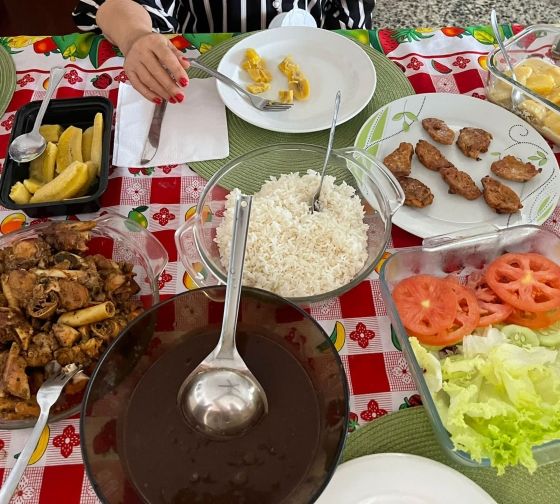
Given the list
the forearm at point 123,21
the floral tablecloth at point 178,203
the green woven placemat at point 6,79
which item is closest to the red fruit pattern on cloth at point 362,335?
the floral tablecloth at point 178,203

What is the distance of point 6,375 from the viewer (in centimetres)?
87

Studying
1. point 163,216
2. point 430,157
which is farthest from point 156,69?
point 430,157

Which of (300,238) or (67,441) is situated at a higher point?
(300,238)

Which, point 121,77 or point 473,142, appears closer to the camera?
point 473,142

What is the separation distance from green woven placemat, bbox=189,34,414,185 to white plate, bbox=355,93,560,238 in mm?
55

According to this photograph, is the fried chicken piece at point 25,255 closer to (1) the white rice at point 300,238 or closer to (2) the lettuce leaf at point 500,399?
(1) the white rice at point 300,238

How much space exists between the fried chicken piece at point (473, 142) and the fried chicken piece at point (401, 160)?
5.1 inches

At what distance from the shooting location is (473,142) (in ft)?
4.33

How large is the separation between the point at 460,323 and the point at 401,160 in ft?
1.41

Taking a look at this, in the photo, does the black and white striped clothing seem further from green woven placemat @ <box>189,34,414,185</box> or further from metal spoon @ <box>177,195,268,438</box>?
metal spoon @ <box>177,195,268,438</box>

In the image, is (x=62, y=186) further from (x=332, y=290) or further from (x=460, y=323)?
(x=460, y=323)

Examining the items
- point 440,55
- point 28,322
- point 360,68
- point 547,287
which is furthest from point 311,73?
point 28,322

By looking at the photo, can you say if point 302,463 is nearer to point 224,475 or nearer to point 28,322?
point 224,475

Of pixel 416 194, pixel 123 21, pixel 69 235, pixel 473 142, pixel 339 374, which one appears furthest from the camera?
pixel 123 21
